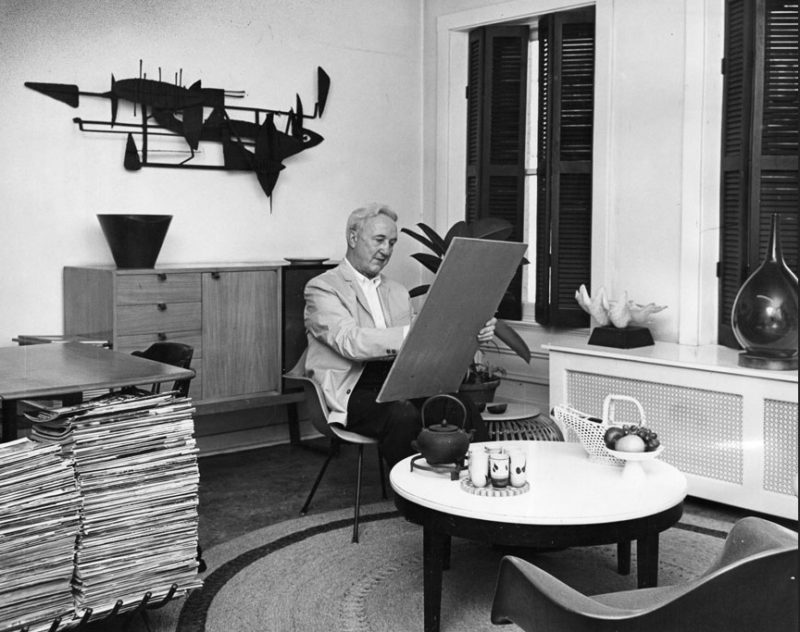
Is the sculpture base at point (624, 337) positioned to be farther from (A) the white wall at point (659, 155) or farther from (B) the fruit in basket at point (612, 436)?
(B) the fruit in basket at point (612, 436)

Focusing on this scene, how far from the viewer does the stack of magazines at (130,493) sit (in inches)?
107

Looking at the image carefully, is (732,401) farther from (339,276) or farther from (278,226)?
(278,226)

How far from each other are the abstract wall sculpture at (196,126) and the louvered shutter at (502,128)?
3.16ft

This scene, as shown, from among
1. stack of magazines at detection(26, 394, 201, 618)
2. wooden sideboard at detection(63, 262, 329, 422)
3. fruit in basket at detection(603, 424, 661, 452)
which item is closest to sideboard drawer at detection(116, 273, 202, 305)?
wooden sideboard at detection(63, 262, 329, 422)

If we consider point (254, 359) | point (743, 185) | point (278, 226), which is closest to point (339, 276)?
point (254, 359)

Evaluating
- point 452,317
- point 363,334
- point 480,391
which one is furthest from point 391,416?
point 480,391

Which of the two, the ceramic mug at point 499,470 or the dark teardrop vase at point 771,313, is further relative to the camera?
the dark teardrop vase at point 771,313

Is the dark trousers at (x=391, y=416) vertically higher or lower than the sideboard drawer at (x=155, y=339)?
lower

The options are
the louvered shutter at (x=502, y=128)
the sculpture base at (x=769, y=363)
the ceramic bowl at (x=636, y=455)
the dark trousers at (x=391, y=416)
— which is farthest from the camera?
the louvered shutter at (x=502, y=128)

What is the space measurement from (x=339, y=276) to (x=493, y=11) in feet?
7.22

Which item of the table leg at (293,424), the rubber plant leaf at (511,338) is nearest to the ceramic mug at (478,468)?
the rubber plant leaf at (511,338)

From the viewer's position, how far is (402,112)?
6.21m

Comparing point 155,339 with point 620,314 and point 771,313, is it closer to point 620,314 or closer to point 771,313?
point 620,314

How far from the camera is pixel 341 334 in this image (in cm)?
422
